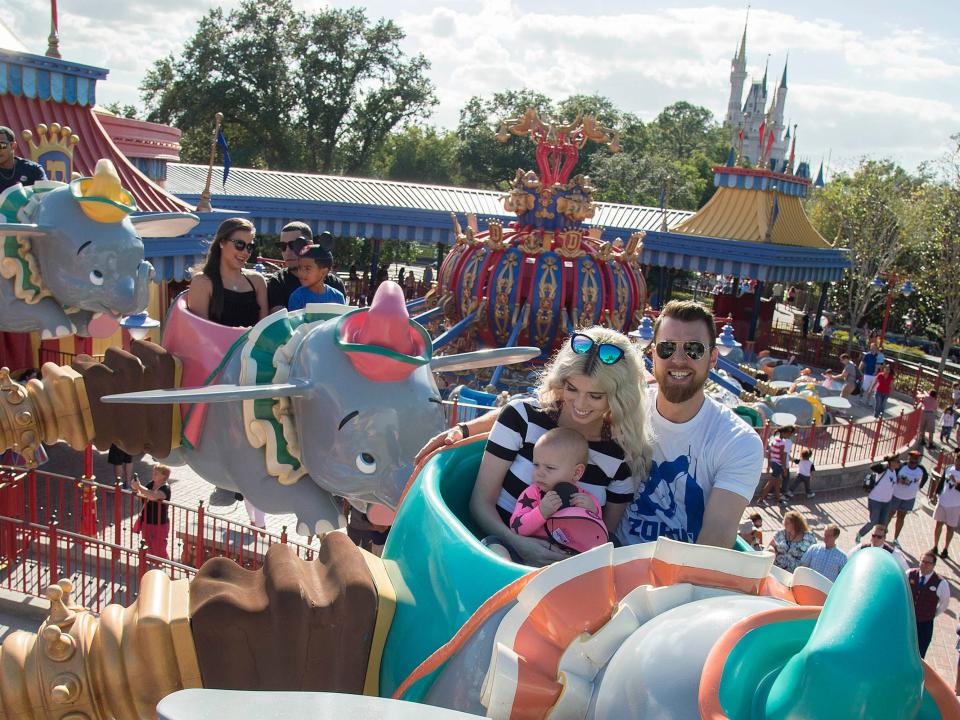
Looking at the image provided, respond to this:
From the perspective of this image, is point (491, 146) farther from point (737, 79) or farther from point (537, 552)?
point (737, 79)

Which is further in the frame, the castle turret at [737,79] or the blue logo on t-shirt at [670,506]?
the castle turret at [737,79]

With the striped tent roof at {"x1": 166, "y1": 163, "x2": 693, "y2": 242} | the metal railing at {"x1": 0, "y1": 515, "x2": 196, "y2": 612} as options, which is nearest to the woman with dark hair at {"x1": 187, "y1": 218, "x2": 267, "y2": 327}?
the metal railing at {"x1": 0, "y1": 515, "x2": 196, "y2": 612}

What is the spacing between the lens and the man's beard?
8.39ft

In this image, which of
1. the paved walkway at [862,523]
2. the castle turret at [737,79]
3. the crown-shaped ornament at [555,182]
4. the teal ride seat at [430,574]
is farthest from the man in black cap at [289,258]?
the castle turret at [737,79]

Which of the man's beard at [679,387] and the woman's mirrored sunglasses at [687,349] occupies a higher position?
the woman's mirrored sunglasses at [687,349]

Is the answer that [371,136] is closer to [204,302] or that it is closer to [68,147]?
[68,147]

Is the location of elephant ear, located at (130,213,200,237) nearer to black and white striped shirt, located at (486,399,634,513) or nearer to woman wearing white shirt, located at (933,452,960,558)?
black and white striped shirt, located at (486,399,634,513)

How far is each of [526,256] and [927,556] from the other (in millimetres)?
6986

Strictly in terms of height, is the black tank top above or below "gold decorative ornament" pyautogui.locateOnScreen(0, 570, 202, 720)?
above

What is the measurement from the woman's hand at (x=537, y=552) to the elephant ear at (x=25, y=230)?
4.74m

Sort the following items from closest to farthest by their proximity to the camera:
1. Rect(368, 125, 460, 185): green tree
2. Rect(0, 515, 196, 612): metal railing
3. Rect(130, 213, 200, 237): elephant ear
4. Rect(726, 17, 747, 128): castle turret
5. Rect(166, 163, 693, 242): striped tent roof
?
Rect(0, 515, 196, 612): metal railing
Rect(130, 213, 200, 237): elephant ear
Rect(166, 163, 693, 242): striped tent roof
Rect(368, 125, 460, 185): green tree
Rect(726, 17, 747, 128): castle turret

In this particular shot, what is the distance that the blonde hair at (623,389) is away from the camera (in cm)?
255

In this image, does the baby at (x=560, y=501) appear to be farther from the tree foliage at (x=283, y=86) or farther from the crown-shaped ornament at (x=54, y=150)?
the tree foliage at (x=283, y=86)

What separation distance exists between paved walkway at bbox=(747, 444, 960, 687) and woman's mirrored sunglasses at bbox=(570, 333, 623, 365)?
19.3 feet
